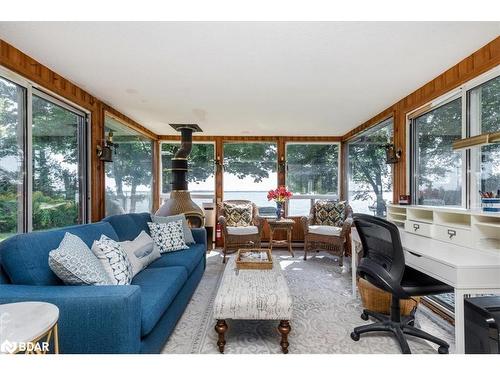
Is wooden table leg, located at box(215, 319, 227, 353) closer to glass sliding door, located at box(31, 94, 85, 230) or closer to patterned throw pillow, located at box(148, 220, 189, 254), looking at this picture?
patterned throw pillow, located at box(148, 220, 189, 254)

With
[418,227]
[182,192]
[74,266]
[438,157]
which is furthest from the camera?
[182,192]

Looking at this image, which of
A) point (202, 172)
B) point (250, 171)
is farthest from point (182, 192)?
point (250, 171)

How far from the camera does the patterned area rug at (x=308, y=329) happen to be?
1.90 metres

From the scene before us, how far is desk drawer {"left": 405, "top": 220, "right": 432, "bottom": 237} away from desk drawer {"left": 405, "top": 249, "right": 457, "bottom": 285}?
564 mm

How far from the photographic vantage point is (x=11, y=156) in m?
2.10

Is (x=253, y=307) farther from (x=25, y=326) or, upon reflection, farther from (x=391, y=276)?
(x=25, y=326)

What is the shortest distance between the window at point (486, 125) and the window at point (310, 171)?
3172 millimetres

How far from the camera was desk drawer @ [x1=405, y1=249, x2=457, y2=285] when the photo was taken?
61.0 inches

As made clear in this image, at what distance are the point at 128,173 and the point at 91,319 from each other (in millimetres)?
3271

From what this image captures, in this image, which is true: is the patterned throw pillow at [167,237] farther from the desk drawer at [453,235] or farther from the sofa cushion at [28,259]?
the desk drawer at [453,235]

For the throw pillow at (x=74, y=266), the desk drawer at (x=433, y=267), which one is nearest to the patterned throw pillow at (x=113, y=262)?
the throw pillow at (x=74, y=266)

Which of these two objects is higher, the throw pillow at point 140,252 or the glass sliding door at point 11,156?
the glass sliding door at point 11,156

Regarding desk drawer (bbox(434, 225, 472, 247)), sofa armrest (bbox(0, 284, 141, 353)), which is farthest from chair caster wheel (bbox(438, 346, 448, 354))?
sofa armrest (bbox(0, 284, 141, 353))

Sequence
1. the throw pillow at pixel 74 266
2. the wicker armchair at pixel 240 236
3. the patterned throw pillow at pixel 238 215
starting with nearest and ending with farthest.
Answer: the throw pillow at pixel 74 266 → the wicker armchair at pixel 240 236 → the patterned throw pillow at pixel 238 215
